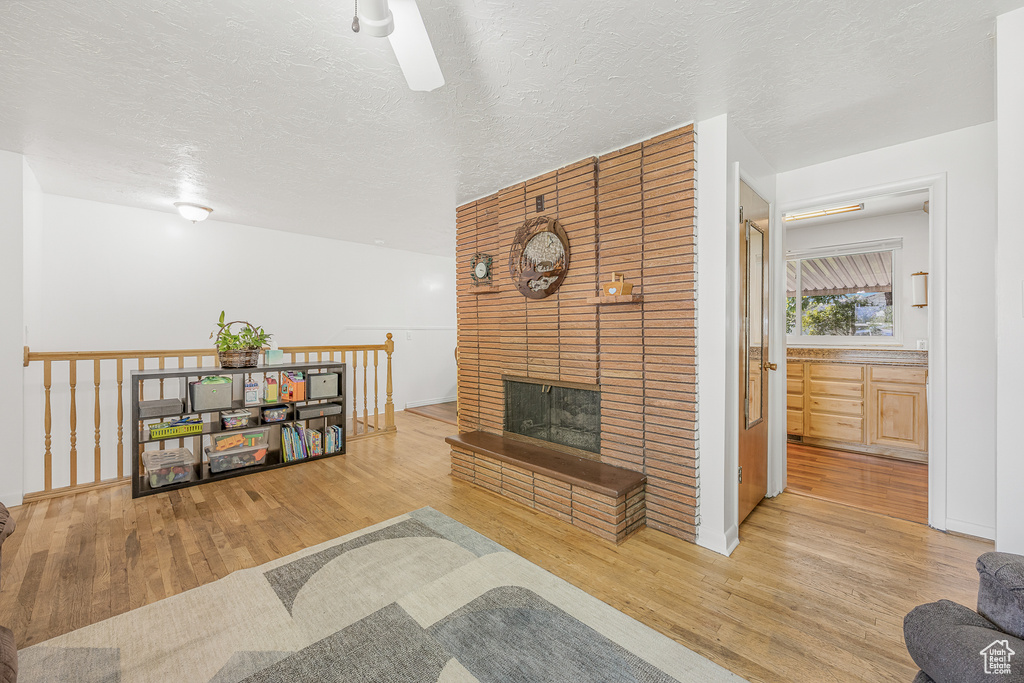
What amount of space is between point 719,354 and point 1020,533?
1234 millimetres

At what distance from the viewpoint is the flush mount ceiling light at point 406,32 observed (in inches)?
44.3

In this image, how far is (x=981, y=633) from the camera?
3.08 feet

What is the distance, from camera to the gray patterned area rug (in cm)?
151

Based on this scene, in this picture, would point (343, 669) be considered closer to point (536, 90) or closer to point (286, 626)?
point (286, 626)

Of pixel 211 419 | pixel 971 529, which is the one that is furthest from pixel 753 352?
pixel 211 419

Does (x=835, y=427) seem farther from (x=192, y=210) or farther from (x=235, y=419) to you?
(x=192, y=210)

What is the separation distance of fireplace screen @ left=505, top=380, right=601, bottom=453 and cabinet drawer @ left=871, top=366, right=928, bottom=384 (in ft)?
10.1

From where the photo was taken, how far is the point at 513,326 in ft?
11.2

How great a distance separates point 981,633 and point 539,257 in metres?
2.72

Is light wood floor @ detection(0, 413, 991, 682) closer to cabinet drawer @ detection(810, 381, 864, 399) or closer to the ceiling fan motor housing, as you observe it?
cabinet drawer @ detection(810, 381, 864, 399)

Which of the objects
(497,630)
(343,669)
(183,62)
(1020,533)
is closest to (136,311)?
(183,62)

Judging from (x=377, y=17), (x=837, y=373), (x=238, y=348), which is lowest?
→ (x=837, y=373)

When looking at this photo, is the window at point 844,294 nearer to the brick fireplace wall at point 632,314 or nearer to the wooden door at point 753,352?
the wooden door at point 753,352

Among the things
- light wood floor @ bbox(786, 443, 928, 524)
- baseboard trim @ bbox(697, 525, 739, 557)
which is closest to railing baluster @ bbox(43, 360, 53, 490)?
baseboard trim @ bbox(697, 525, 739, 557)
